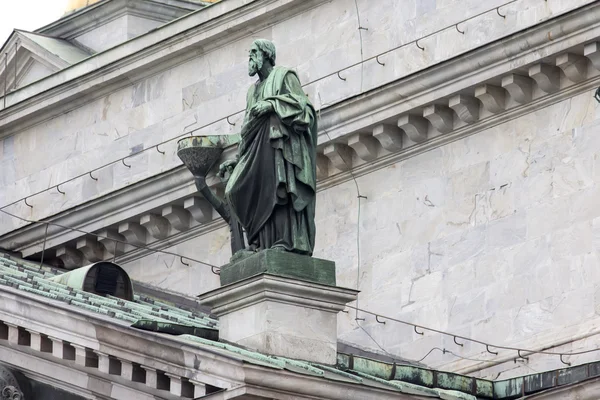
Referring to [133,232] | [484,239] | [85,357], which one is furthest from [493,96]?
[85,357]

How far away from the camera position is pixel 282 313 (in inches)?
1329

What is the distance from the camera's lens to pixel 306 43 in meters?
43.7

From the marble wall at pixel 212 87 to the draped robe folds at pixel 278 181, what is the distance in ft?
21.2

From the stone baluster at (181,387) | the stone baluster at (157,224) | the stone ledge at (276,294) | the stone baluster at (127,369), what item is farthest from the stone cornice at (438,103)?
the stone baluster at (181,387)

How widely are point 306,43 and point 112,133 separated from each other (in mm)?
4332

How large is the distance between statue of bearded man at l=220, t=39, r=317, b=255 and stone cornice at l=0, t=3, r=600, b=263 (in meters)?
5.56

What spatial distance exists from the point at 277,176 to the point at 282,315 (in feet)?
5.24

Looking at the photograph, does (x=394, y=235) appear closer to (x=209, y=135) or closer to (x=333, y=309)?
(x=209, y=135)

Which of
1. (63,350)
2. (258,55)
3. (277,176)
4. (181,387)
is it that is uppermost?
(258,55)

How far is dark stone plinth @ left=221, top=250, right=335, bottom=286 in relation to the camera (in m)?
33.8

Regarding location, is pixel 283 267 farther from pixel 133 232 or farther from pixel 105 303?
pixel 133 232

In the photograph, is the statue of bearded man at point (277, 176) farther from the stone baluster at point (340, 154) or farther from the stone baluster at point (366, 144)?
the stone baluster at point (340, 154)

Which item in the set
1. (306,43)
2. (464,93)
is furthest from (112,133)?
(464,93)

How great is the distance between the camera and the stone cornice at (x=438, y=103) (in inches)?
1547
